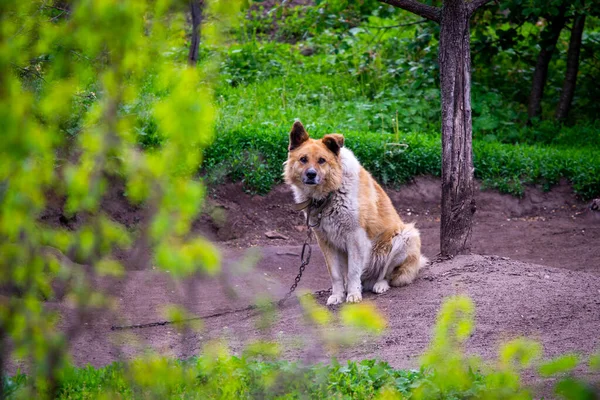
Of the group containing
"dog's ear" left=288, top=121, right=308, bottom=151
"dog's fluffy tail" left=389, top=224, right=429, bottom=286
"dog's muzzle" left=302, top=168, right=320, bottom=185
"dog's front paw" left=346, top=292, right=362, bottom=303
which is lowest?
"dog's front paw" left=346, top=292, right=362, bottom=303

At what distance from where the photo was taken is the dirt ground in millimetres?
5328

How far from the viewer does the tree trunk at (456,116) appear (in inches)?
278

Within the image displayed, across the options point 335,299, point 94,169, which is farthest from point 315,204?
point 94,169

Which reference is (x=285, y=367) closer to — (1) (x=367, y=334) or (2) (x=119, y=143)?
(1) (x=367, y=334)

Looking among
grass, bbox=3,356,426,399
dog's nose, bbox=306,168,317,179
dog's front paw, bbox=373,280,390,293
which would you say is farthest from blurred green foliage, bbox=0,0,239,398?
dog's front paw, bbox=373,280,390,293

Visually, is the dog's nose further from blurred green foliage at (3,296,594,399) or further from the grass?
the grass

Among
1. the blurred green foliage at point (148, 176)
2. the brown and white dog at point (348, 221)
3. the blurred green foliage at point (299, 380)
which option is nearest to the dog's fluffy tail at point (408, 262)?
the brown and white dog at point (348, 221)

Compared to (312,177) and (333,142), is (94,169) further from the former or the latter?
(333,142)

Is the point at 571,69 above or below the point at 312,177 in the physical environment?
above

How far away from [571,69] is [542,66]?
0.50 meters

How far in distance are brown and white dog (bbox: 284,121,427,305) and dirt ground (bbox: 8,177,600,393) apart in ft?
0.82

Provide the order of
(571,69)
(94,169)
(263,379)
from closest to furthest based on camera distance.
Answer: (94,169) < (263,379) < (571,69)

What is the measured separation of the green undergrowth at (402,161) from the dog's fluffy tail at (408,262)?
3021mm

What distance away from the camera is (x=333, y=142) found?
7.04m
